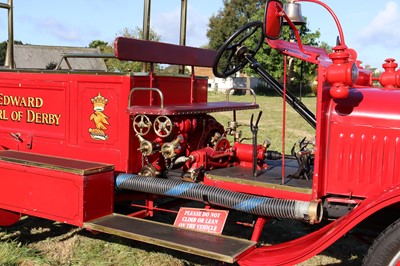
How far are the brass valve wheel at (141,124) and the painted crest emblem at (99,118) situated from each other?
0.29m

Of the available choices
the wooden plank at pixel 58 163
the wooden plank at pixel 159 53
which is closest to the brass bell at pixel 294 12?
the wooden plank at pixel 159 53

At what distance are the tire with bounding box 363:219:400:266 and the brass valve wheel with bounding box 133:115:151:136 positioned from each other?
1880mm

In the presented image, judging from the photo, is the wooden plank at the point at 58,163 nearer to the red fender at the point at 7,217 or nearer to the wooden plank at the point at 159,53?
the red fender at the point at 7,217

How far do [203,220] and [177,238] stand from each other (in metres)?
0.34

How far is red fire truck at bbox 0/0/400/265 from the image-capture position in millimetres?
3027

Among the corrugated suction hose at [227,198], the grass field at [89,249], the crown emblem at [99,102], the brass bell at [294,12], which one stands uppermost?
the brass bell at [294,12]

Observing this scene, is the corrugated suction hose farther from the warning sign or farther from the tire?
the tire

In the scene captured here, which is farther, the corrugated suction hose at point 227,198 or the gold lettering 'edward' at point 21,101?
the gold lettering 'edward' at point 21,101

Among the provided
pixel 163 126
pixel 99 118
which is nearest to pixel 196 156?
pixel 163 126

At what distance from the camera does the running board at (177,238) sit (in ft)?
9.66

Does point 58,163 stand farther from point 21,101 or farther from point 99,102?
point 21,101

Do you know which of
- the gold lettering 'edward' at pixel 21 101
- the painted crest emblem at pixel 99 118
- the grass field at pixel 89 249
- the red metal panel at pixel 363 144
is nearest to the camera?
the red metal panel at pixel 363 144

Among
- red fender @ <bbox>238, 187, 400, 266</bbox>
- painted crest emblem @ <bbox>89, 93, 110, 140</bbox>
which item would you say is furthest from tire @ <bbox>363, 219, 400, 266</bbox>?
painted crest emblem @ <bbox>89, 93, 110, 140</bbox>

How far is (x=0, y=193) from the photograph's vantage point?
386 centimetres
